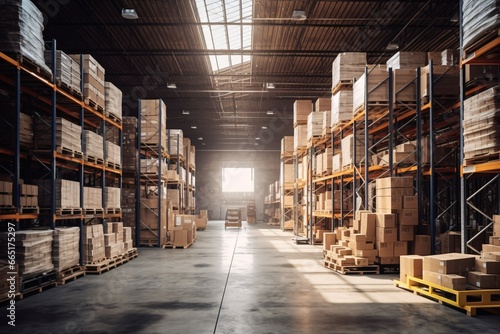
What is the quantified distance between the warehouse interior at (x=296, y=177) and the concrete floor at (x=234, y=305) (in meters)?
0.05

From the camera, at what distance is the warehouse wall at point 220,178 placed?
41.2 metres

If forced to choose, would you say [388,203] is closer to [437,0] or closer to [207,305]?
[207,305]

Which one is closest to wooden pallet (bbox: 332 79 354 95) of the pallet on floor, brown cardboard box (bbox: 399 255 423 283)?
brown cardboard box (bbox: 399 255 423 283)

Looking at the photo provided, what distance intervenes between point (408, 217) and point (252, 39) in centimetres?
920

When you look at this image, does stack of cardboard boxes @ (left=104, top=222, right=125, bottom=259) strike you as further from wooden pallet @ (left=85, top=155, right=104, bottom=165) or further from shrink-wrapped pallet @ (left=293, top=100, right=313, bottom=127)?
shrink-wrapped pallet @ (left=293, top=100, right=313, bottom=127)

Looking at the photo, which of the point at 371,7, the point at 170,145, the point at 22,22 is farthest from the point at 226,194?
the point at 22,22

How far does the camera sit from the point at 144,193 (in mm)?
16875

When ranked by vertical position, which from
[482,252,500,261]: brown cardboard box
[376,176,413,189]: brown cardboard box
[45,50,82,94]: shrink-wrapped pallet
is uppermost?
[45,50,82,94]: shrink-wrapped pallet

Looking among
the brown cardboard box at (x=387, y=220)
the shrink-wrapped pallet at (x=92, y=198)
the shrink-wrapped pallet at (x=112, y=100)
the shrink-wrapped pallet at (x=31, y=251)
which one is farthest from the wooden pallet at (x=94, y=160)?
the brown cardboard box at (x=387, y=220)

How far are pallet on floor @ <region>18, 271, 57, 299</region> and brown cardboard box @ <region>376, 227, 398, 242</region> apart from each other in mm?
6831

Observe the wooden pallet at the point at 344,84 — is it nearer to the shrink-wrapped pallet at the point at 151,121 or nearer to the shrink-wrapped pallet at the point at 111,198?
the shrink-wrapped pallet at the point at 151,121

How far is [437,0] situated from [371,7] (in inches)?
73.1

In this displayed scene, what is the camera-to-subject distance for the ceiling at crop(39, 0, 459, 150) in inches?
518

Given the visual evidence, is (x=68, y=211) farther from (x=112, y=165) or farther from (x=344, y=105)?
(x=344, y=105)
